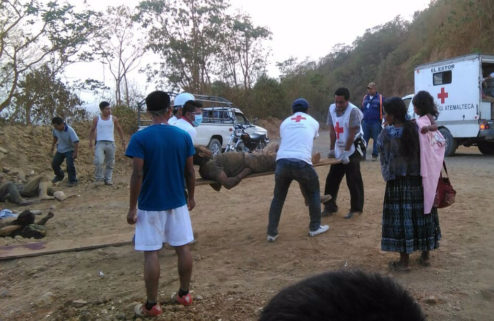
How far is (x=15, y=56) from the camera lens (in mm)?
14008

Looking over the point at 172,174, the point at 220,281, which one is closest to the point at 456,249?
the point at 220,281

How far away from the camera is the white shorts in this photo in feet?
10.5

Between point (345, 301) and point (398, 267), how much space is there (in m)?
3.25

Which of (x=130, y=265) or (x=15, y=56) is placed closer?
(x=130, y=265)

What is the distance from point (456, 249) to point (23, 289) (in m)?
4.32

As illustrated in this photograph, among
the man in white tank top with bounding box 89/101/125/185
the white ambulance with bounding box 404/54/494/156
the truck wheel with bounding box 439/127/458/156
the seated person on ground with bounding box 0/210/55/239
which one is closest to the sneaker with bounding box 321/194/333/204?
the seated person on ground with bounding box 0/210/55/239

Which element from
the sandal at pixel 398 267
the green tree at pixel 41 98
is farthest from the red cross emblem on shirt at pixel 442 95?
the green tree at pixel 41 98

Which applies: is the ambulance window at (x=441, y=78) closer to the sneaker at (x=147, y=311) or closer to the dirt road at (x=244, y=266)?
the dirt road at (x=244, y=266)

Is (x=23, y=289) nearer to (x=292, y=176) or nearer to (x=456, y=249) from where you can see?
(x=292, y=176)

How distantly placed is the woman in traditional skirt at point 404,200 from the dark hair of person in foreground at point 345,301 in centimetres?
300

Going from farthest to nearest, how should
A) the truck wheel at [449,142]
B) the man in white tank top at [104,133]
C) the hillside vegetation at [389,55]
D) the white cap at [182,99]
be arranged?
the hillside vegetation at [389,55] < the truck wheel at [449,142] < the man in white tank top at [104,133] < the white cap at [182,99]

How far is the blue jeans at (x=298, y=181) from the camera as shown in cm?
472

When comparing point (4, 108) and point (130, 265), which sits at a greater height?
point (4, 108)

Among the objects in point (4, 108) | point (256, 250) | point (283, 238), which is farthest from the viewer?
point (4, 108)
